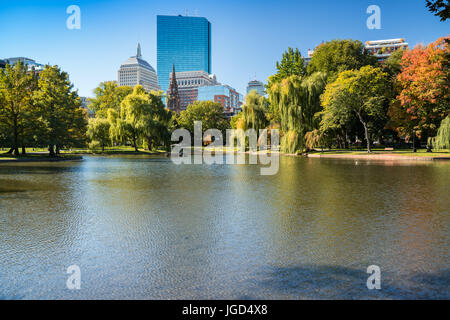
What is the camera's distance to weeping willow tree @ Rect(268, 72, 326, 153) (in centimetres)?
3675

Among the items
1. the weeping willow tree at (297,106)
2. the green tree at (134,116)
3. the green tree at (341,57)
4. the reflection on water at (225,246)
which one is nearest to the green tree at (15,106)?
the green tree at (134,116)

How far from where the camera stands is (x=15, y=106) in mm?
35406

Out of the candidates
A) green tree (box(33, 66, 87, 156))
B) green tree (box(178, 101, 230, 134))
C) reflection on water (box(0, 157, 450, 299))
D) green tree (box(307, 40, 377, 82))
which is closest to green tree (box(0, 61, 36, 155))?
green tree (box(33, 66, 87, 156))

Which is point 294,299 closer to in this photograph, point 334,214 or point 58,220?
point 334,214

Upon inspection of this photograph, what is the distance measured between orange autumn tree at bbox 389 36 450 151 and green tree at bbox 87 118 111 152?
37.3 meters

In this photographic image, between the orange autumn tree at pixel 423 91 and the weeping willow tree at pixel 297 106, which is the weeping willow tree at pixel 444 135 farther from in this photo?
the weeping willow tree at pixel 297 106

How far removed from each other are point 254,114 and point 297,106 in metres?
8.43

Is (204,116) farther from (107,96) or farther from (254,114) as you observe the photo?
Result: (254,114)

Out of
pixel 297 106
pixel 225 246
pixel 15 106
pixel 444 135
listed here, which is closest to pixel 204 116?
pixel 297 106

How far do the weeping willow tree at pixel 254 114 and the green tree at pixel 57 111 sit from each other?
21.0 metres

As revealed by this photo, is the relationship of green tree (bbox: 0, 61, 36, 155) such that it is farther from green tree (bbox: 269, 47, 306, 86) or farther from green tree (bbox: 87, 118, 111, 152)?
green tree (bbox: 269, 47, 306, 86)

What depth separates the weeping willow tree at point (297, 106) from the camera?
36.8 m
